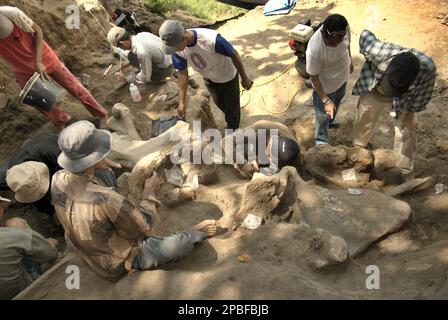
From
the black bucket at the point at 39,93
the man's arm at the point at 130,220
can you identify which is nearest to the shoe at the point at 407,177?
the man's arm at the point at 130,220

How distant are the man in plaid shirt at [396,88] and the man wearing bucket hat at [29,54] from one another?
3.34m

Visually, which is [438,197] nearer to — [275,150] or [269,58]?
[275,150]

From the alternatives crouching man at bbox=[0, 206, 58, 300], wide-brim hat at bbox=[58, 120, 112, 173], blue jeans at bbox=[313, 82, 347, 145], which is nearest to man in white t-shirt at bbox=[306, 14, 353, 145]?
blue jeans at bbox=[313, 82, 347, 145]

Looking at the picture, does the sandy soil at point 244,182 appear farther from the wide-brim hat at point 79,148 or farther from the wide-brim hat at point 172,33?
the wide-brim hat at point 172,33

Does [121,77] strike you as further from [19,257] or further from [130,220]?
[130,220]

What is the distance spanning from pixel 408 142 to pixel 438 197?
0.67m

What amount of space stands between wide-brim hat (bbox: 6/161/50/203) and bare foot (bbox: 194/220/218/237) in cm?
142

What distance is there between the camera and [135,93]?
5.93 m

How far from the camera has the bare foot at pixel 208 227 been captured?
345 cm

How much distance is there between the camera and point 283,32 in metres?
7.87

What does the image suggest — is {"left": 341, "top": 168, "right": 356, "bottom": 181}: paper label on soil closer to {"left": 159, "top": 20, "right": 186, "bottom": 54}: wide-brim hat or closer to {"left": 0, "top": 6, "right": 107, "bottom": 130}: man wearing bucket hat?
{"left": 159, "top": 20, "right": 186, "bottom": 54}: wide-brim hat

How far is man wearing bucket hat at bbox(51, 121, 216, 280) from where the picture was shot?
2.69 meters

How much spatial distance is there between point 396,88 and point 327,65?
0.86 meters
